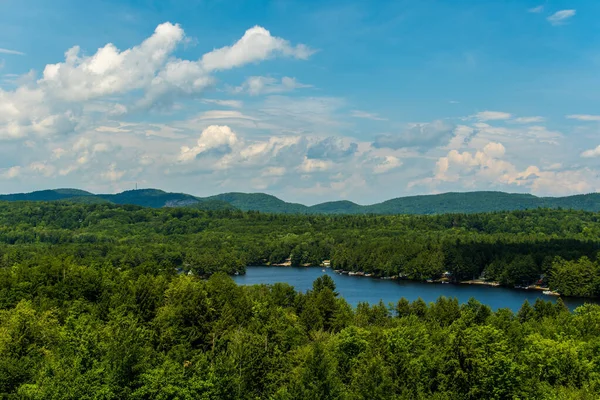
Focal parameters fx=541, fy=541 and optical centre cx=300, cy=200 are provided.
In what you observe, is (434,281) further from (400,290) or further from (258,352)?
(258,352)

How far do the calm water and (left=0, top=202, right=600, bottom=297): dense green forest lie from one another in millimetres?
6396

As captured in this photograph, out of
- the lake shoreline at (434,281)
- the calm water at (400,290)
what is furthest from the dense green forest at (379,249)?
the calm water at (400,290)

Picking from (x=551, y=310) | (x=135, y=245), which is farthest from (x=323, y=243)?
(x=551, y=310)

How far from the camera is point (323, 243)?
178 m

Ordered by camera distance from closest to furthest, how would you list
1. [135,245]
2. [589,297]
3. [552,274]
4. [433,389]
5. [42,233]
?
[433,389] → [589,297] → [552,274] → [135,245] → [42,233]

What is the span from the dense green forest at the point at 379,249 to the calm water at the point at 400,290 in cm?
640

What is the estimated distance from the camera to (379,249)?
144 metres

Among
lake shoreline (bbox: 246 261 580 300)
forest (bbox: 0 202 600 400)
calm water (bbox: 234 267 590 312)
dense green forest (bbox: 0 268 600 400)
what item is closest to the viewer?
dense green forest (bbox: 0 268 600 400)

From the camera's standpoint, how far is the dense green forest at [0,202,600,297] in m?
111

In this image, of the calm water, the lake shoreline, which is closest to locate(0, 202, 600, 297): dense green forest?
the lake shoreline

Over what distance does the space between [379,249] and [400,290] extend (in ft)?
118

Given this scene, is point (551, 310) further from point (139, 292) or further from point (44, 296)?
point (44, 296)

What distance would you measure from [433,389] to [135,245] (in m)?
141

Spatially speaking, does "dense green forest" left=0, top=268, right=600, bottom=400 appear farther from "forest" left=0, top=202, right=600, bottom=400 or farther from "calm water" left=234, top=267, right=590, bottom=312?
"calm water" left=234, top=267, right=590, bottom=312
